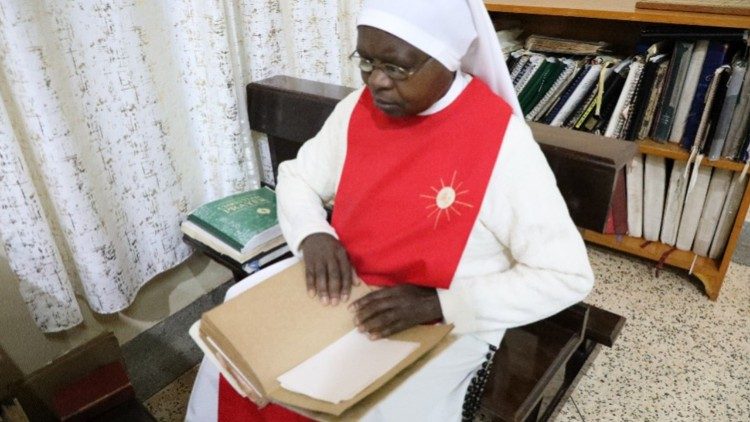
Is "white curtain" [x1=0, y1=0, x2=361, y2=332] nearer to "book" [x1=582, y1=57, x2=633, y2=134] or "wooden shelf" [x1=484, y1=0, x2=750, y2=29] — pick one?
"wooden shelf" [x1=484, y1=0, x2=750, y2=29]

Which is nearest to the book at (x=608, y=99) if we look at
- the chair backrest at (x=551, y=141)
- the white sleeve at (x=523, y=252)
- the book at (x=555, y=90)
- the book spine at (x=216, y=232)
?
the book at (x=555, y=90)

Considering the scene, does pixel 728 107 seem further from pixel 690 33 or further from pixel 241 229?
pixel 241 229

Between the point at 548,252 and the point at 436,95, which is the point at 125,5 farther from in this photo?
the point at 548,252

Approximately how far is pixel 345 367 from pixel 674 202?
4.86 feet

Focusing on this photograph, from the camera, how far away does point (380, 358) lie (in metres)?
0.79

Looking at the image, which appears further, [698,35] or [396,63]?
[698,35]

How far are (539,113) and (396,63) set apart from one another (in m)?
1.22

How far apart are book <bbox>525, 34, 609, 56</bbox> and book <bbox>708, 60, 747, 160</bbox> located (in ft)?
1.51

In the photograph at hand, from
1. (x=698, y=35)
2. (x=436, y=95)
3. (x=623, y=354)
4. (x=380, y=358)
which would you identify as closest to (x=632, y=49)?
(x=698, y=35)

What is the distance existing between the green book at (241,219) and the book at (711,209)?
138cm

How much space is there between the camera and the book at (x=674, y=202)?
173 centimetres

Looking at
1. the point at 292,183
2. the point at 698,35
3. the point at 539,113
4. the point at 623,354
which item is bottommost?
the point at 623,354

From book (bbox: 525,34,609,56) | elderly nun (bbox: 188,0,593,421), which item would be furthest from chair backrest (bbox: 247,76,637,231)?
book (bbox: 525,34,609,56)

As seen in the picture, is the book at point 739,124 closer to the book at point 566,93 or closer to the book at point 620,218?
the book at point 620,218
